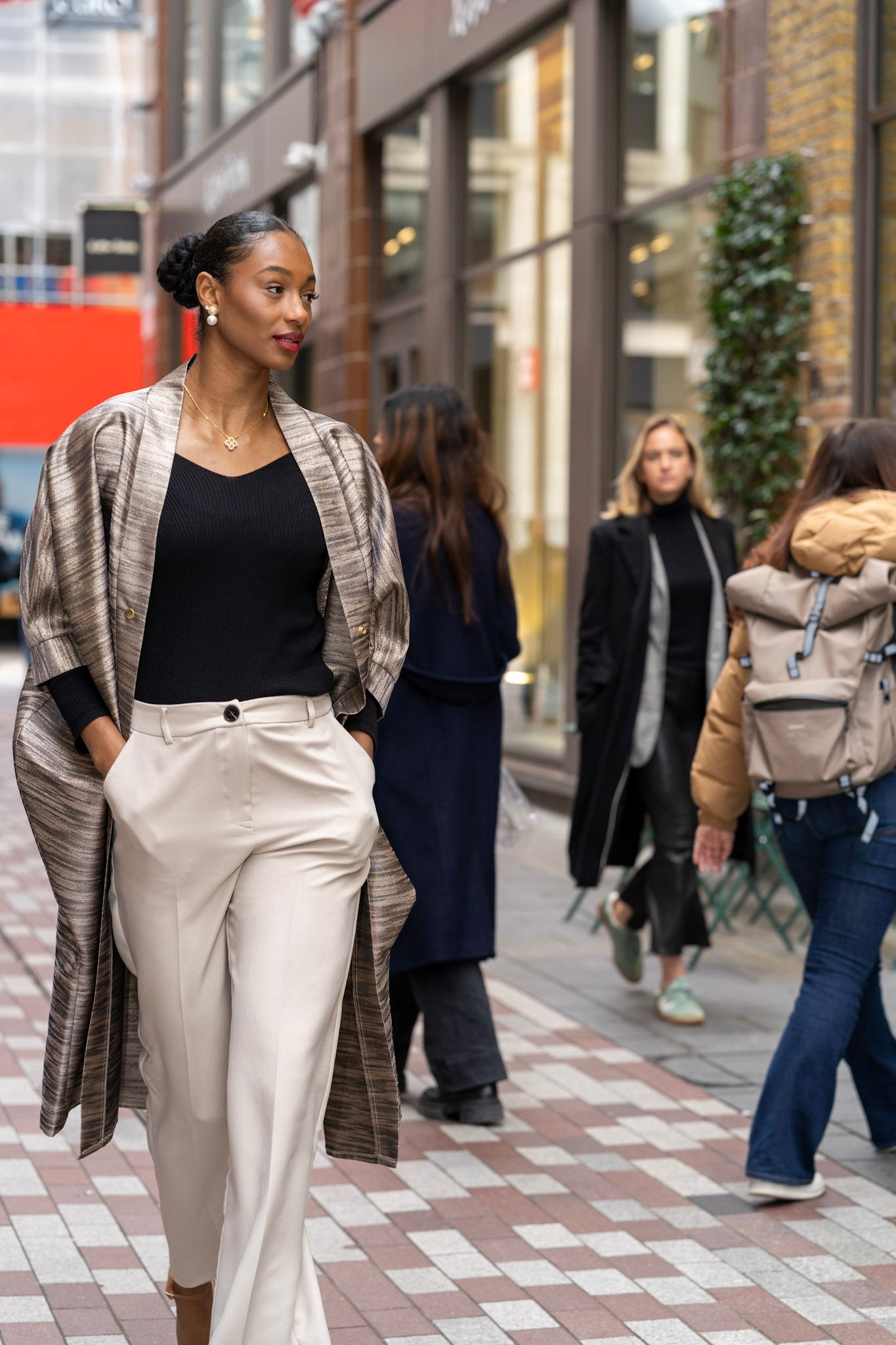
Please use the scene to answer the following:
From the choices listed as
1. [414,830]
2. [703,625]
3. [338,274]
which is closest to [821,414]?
[703,625]

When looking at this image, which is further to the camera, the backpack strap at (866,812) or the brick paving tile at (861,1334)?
the backpack strap at (866,812)

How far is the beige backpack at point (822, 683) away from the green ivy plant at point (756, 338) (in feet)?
13.6

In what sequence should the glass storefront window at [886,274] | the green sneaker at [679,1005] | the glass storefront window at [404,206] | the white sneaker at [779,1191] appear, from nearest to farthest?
the white sneaker at [779,1191] < the green sneaker at [679,1005] < the glass storefront window at [886,274] < the glass storefront window at [404,206]

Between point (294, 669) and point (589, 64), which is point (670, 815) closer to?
point (294, 669)

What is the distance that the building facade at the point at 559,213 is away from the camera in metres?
8.14

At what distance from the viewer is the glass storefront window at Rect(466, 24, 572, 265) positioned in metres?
11.2

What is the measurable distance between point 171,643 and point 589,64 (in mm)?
8393

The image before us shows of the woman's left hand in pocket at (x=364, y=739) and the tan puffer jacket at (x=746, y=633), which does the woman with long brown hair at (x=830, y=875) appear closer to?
the tan puffer jacket at (x=746, y=633)

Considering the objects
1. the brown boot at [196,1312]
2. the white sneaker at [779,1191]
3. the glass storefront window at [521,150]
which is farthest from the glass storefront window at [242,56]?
the brown boot at [196,1312]

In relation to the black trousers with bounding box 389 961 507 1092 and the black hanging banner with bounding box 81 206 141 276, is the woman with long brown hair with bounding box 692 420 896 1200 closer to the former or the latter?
the black trousers with bounding box 389 961 507 1092

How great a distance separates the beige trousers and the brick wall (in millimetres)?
5677

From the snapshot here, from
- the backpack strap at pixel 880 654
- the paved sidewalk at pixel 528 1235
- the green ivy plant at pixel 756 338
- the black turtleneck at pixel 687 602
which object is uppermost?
the green ivy plant at pixel 756 338

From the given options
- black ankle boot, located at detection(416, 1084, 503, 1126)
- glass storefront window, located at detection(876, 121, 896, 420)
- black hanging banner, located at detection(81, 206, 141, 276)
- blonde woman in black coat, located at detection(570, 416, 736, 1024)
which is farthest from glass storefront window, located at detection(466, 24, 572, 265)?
black hanging banner, located at detection(81, 206, 141, 276)

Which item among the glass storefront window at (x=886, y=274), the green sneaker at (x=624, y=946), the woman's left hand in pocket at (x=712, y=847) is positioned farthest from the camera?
the glass storefront window at (x=886, y=274)
